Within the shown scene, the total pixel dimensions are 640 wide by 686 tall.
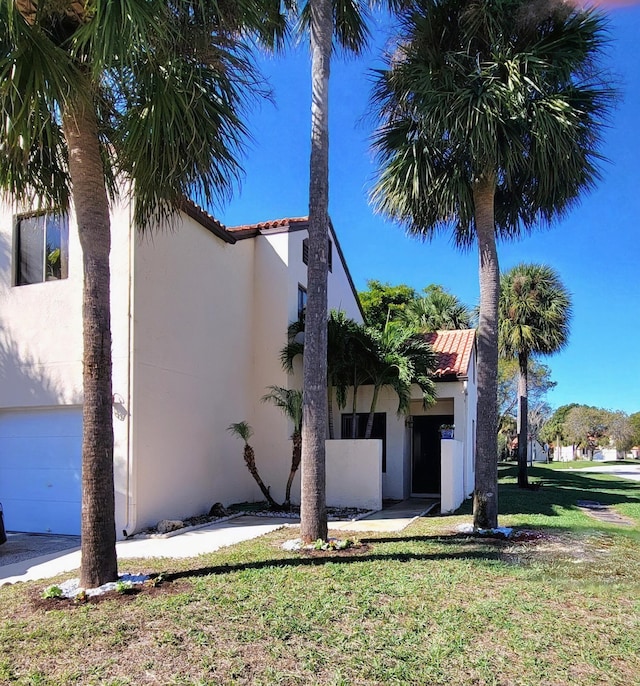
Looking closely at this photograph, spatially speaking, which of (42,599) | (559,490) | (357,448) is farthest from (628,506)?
(42,599)

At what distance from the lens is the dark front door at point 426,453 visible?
17.1 meters

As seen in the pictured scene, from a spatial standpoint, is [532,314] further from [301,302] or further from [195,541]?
[195,541]

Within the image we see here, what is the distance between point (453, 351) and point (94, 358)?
1281cm

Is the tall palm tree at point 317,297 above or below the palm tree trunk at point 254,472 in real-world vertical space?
above

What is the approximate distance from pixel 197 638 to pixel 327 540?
3677 millimetres

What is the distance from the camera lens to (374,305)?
28953mm

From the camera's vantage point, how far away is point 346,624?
189 inches

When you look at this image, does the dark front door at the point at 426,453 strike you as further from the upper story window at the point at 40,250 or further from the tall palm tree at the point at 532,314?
the upper story window at the point at 40,250

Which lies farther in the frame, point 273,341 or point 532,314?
point 532,314

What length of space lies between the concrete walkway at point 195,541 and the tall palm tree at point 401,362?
293 centimetres

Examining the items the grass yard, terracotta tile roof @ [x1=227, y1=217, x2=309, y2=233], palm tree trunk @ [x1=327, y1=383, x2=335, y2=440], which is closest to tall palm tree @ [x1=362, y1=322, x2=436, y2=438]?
palm tree trunk @ [x1=327, y1=383, x2=335, y2=440]

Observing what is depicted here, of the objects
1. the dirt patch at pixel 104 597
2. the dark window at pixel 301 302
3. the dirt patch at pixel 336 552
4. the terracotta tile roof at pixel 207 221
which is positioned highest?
the terracotta tile roof at pixel 207 221

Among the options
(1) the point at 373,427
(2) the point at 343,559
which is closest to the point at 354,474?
(1) the point at 373,427

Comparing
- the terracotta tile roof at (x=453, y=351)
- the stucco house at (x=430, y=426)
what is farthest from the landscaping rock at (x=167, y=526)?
the terracotta tile roof at (x=453, y=351)
